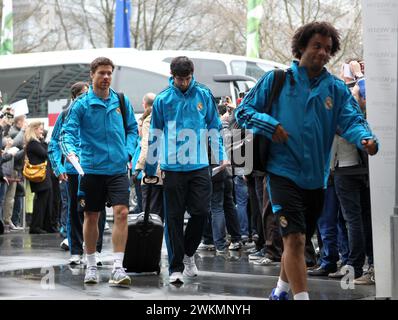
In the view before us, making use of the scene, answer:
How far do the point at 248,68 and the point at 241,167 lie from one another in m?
11.4

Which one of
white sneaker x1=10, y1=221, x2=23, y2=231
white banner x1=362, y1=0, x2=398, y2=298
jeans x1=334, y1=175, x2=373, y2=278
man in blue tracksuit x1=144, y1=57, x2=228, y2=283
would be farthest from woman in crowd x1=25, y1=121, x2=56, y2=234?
white banner x1=362, y1=0, x2=398, y2=298

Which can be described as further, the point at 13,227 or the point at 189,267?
A: the point at 13,227

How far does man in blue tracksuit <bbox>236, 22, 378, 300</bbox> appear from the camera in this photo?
7469 mm

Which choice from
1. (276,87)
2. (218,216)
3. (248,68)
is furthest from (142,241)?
(248,68)

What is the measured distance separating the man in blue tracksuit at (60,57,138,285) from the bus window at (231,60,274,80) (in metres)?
14.0

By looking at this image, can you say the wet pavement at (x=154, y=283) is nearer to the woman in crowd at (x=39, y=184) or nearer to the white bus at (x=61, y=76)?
the woman in crowd at (x=39, y=184)

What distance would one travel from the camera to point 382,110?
8.42 m

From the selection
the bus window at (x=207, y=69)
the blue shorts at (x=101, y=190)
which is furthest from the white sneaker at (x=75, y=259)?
the bus window at (x=207, y=69)

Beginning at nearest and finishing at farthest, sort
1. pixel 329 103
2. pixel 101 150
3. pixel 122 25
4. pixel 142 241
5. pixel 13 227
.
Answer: pixel 329 103 → pixel 101 150 → pixel 142 241 → pixel 13 227 → pixel 122 25

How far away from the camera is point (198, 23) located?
41969 millimetres

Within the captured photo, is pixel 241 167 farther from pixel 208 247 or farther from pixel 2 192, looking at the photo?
pixel 2 192

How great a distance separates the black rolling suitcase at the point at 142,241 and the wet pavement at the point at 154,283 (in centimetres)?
14

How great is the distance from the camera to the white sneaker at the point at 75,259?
12.0 meters

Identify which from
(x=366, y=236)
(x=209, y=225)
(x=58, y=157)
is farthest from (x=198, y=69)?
(x=366, y=236)
